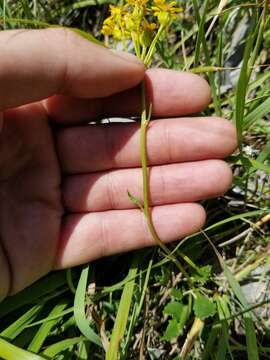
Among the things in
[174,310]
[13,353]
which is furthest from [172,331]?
[13,353]

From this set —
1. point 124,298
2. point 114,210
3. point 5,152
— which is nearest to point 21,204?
point 5,152

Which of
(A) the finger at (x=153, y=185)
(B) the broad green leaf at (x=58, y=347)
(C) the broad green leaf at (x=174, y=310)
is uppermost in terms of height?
(A) the finger at (x=153, y=185)

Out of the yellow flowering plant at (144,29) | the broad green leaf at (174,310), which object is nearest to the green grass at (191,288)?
the broad green leaf at (174,310)

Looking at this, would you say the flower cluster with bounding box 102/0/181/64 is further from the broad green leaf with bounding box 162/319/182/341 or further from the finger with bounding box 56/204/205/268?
the broad green leaf with bounding box 162/319/182/341

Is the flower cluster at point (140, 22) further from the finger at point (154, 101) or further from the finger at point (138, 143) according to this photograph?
the finger at point (138, 143)

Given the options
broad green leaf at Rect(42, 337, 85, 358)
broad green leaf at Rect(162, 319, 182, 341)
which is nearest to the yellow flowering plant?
broad green leaf at Rect(162, 319, 182, 341)

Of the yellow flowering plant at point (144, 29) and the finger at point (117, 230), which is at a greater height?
the yellow flowering plant at point (144, 29)

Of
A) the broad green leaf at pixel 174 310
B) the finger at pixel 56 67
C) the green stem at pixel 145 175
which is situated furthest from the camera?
the broad green leaf at pixel 174 310

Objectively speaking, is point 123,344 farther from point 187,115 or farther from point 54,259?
point 187,115
